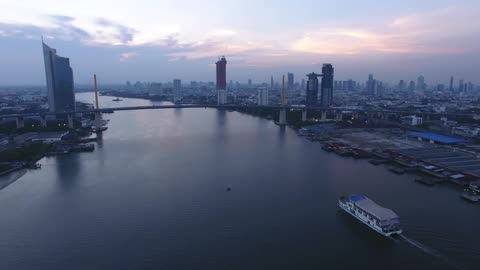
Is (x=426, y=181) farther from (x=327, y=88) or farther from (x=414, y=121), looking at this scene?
(x=327, y=88)

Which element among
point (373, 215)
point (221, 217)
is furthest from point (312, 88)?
point (221, 217)

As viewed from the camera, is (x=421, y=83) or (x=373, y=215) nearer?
(x=373, y=215)

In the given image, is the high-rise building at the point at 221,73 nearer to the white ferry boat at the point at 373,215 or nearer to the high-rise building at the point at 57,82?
the high-rise building at the point at 57,82

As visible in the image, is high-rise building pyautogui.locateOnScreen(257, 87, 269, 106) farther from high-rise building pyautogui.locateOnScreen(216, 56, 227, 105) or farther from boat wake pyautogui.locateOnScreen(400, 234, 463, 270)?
boat wake pyautogui.locateOnScreen(400, 234, 463, 270)

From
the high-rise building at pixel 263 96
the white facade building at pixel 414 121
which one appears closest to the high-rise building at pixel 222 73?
the high-rise building at pixel 263 96

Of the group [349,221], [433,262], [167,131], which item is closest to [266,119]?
[167,131]
